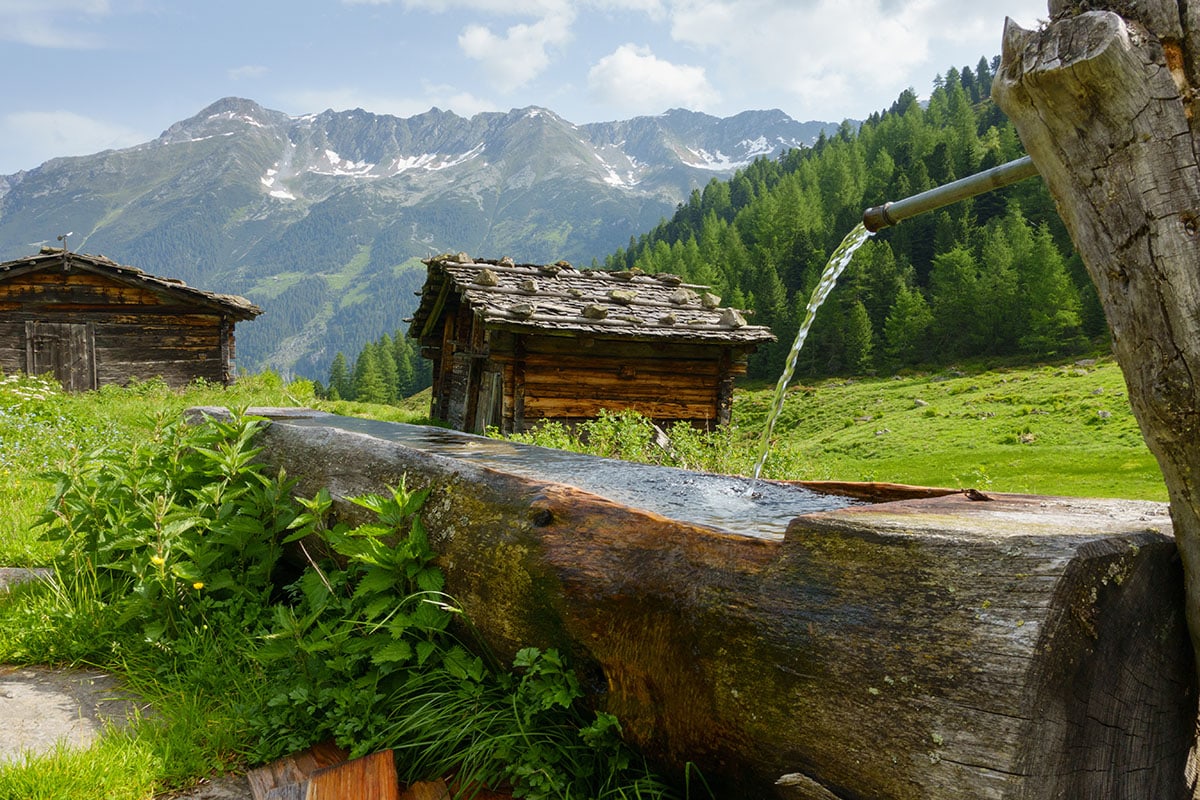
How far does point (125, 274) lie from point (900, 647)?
2436cm

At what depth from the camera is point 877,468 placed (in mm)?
16203

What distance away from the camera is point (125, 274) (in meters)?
20.5

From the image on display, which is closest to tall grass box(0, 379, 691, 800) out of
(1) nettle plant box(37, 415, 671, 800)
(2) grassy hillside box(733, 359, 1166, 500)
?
(1) nettle plant box(37, 415, 671, 800)

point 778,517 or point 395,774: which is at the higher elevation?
point 778,517

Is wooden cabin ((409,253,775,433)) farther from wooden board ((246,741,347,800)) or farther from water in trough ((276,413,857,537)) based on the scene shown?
wooden board ((246,741,347,800))

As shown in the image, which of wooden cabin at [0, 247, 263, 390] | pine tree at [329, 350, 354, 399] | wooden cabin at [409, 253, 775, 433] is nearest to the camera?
wooden cabin at [409, 253, 775, 433]

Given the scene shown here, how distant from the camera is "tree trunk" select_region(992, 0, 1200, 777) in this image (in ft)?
4.65

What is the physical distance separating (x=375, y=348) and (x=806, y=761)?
278ft

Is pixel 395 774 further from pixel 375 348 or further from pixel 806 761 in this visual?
pixel 375 348

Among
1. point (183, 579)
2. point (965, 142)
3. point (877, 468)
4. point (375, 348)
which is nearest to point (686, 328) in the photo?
point (877, 468)

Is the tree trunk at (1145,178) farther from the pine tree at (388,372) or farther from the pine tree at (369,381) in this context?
the pine tree at (388,372)

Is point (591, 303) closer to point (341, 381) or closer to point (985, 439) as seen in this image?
point (985, 439)

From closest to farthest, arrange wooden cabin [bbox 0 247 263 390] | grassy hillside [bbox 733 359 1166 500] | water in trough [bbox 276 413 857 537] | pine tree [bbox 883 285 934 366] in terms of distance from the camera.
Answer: water in trough [bbox 276 413 857 537] < grassy hillside [bbox 733 359 1166 500] < wooden cabin [bbox 0 247 263 390] < pine tree [bbox 883 285 934 366]

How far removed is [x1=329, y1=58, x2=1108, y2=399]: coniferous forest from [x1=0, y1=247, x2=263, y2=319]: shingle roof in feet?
112
